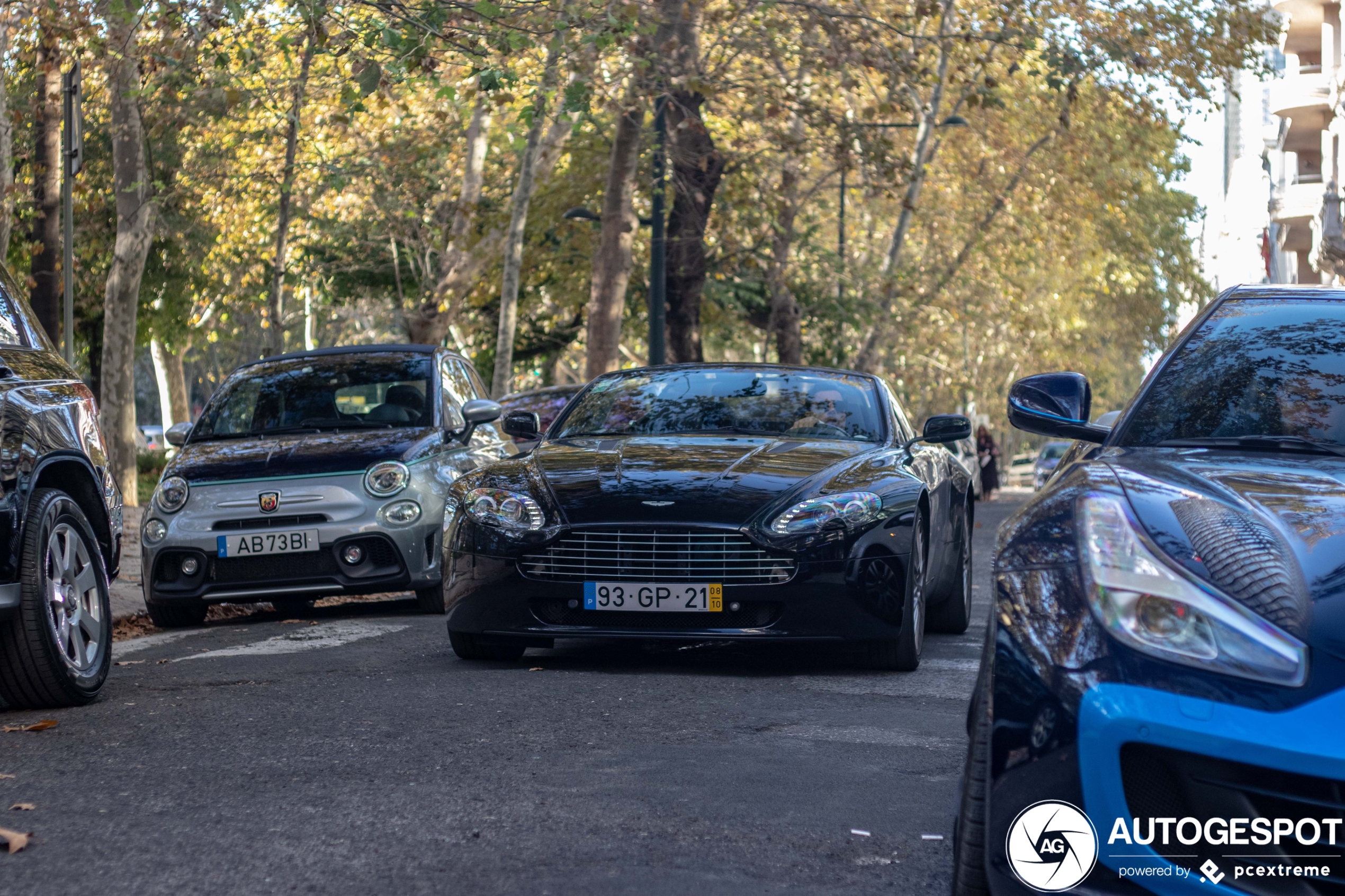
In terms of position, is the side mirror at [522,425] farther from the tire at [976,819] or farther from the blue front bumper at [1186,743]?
the blue front bumper at [1186,743]

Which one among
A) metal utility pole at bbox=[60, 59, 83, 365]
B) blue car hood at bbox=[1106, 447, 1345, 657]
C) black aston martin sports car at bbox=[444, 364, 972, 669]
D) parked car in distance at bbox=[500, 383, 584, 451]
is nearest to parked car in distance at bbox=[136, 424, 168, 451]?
parked car in distance at bbox=[500, 383, 584, 451]

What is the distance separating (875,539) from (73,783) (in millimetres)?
3290

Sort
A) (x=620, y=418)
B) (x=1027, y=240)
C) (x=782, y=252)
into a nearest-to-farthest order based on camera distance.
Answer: (x=620, y=418), (x=782, y=252), (x=1027, y=240)

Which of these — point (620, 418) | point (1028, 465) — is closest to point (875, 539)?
point (620, 418)

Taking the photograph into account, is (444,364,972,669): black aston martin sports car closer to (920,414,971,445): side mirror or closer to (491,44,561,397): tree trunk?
(920,414,971,445): side mirror

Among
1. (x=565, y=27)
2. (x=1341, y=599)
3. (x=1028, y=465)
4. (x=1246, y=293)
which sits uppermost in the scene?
(x=565, y=27)

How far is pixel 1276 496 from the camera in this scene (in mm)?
3367

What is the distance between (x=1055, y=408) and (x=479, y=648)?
3.32 meters

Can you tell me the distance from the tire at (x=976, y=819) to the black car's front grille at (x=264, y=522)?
7081 millimetres

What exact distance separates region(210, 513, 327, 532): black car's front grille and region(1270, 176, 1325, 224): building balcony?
1557 inches

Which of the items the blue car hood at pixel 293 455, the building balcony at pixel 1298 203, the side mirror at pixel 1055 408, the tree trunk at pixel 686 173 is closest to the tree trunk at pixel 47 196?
the tree trunk at pixel 686 173

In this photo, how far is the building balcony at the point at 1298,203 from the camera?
149ft

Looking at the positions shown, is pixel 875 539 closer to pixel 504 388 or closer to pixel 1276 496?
pixel 1276 496

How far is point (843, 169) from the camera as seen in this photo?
22.5 m
